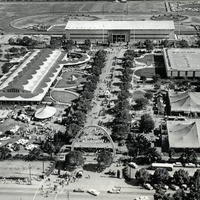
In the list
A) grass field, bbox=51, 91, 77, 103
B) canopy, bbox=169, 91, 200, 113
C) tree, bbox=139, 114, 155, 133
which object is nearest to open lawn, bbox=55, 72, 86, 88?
grass field, bbox=51, 91, 77, 103

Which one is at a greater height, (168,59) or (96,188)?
(168,59)

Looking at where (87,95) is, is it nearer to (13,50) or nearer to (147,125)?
(147,125)

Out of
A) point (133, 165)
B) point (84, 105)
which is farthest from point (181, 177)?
point (84, 105)

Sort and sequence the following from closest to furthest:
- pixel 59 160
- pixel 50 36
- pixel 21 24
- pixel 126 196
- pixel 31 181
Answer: pixel 126 196 < pixel 31 181 < pixel 59 160 < pixel 50 36 < pixel 21 24

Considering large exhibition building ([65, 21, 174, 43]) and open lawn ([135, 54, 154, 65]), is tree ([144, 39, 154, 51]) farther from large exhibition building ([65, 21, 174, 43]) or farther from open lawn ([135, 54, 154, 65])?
large exhibition building ([65, 21, 174, 43])

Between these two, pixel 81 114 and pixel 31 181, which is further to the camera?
pixel 81 114

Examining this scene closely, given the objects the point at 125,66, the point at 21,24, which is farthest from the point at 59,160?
the point at 21,24

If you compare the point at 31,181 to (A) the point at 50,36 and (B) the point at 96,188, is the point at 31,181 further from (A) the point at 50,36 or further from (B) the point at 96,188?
(A) the point at 50,36
